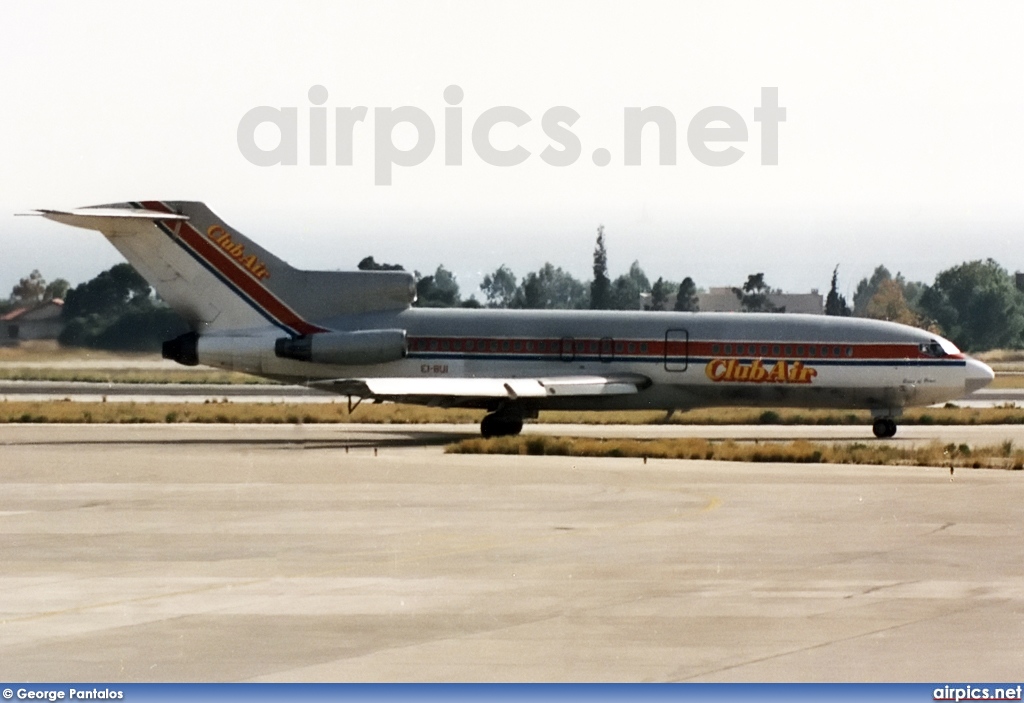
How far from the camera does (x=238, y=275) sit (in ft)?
120

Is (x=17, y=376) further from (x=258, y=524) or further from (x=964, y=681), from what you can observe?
(x=964, y=681)

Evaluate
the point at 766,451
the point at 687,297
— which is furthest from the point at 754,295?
the point at 766,451

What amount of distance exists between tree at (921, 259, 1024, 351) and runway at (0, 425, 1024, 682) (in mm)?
89588

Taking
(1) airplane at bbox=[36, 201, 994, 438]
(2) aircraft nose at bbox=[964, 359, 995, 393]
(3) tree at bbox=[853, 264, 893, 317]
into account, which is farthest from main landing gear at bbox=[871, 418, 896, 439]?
(3) tree at bbox=[853, 264, 893, 317]

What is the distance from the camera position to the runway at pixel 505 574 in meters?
11.1

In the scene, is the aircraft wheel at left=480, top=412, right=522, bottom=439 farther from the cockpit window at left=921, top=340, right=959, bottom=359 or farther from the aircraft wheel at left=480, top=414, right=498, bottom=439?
the cockpit window at left=921, top=340, right=959, bottom=359

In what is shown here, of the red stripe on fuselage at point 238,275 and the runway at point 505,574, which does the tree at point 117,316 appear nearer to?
the red stripe on fuselage at point 238,275

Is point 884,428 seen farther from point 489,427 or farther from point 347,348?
point 347,348

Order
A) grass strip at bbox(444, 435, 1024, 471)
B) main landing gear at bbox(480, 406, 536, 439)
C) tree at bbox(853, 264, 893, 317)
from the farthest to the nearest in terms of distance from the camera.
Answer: tree at bbox(853, 264, 893, 317) → main landing gear at bbox(480, 406, 536, 439) → grass strip at bbox(444, 435, 1024, 471)

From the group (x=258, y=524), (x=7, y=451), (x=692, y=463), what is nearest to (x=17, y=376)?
(x=7, y=451)

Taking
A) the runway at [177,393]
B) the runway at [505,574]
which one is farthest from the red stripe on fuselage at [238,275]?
the runway at [177,393]

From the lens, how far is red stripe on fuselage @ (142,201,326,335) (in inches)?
1428

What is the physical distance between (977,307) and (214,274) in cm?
8736

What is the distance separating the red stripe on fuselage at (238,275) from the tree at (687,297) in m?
66.6
